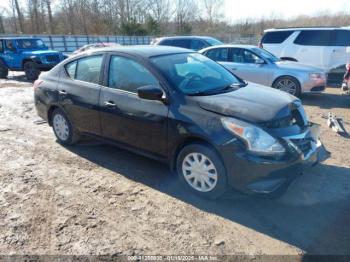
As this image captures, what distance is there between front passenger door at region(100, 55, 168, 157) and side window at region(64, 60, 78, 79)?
2.97ft

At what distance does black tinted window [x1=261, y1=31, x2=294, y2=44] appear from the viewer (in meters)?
11.1

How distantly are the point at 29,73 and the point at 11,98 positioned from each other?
512 centimetres

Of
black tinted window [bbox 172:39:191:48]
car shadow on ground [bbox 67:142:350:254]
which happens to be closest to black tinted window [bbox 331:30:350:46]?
black tinted window [bbox 172:39:191:48]

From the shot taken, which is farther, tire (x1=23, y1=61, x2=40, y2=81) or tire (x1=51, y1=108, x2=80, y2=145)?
tire (x1=23, y1=61, x2=40, y2=81)

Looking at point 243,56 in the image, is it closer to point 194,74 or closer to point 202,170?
point 194,74

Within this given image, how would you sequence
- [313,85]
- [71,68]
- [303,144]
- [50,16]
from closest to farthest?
[303,144]
[71,68]
[313,85]
[50,16]

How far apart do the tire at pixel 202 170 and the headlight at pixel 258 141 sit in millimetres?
377

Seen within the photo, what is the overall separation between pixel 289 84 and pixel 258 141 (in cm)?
598

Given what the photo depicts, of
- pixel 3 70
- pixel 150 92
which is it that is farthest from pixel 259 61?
pixel 3 70

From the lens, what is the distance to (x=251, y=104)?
3340mm

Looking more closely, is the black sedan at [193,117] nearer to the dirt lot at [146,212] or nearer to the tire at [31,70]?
the dirt lot at [146,212]

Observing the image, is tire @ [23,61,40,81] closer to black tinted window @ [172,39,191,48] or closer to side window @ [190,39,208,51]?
black tinted window @ [172,39,191,48]

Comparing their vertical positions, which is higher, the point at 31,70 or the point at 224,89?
the point at 224,89

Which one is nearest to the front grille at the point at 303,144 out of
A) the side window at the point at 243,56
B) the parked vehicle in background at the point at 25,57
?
the side window at the point at 243,56
